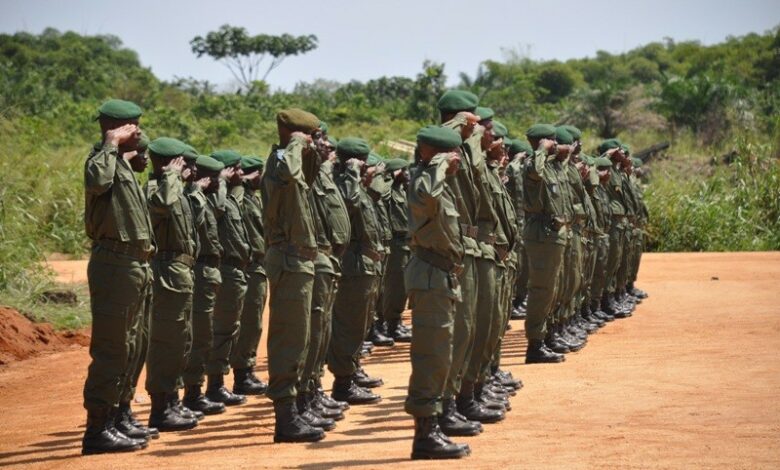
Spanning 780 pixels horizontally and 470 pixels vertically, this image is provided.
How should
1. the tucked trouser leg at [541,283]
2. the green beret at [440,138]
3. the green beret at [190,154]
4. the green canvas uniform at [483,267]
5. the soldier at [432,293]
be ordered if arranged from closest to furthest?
the soldier at [432,293], the green beret at [440,138], the green canvas uniform at [483,267], the green beret at [190,154], the tucked trouser leg at [541,283]

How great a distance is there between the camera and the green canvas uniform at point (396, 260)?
1508 cm

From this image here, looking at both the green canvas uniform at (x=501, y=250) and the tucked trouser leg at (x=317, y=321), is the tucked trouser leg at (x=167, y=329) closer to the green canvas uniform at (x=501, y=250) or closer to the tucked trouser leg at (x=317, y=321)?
the tucked trouser leg at (x=317, y=321)

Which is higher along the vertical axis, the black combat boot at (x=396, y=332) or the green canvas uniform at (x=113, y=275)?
the green canvas uniform at (x=113, y=275)

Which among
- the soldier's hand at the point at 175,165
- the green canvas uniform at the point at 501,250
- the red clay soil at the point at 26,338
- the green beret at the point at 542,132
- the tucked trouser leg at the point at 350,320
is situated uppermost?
the green beret at the point at 542,132

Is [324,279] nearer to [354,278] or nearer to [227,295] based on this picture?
[354,278]

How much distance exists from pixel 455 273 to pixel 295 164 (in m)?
1.45

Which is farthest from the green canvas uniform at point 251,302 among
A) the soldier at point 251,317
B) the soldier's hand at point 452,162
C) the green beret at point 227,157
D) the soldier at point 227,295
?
the soldier's hand at point 452,162

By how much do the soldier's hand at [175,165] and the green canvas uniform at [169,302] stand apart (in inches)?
1.4

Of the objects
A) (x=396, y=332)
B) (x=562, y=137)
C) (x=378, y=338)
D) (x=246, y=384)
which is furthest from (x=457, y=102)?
(x=396, y=332)

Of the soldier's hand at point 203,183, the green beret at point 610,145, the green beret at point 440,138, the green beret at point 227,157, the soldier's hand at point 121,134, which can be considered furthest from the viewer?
the green beret at point 610,145

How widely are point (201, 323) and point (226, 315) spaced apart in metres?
0.54

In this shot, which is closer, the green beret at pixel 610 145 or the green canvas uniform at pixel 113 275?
the green canvas uniform at pixel 113 275

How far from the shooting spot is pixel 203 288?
404 inches

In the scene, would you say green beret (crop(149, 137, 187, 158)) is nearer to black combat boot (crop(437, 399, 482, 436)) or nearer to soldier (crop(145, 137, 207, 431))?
soldier (crop(145, 137, 207, 431))
